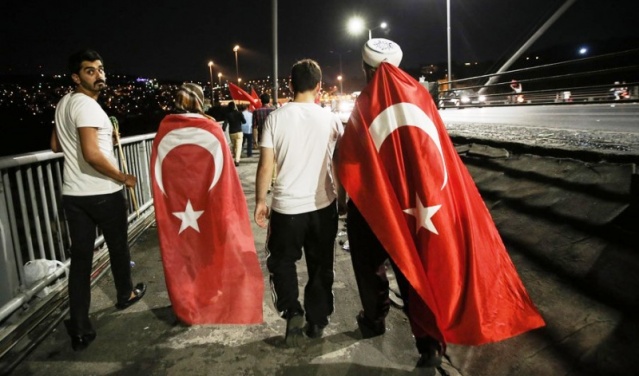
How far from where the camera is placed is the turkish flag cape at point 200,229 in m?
3.15

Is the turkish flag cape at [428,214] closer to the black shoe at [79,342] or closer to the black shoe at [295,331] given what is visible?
the black shoe at [295,331]

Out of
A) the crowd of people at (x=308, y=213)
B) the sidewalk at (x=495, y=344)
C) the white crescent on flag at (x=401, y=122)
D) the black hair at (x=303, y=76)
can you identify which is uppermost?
the black hair at (x=303, y=76)

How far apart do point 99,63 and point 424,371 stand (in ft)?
10.9

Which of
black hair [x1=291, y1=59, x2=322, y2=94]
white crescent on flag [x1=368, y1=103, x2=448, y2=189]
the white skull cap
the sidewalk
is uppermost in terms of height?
the white skull cap

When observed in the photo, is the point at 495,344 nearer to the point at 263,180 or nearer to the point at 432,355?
the point at 432,355

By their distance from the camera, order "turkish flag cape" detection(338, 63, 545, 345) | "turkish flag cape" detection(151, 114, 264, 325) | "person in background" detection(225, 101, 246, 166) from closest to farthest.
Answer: "turkish flag cape" detection(338, 63, 545, 345), "turkish flag cape" detection(151, 114, 264, 325), "person in background" detection(225, 101, 246, 166)

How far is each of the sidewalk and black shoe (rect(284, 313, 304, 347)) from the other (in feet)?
0.21

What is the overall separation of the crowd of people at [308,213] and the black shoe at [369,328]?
0.05ft

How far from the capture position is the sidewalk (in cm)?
257

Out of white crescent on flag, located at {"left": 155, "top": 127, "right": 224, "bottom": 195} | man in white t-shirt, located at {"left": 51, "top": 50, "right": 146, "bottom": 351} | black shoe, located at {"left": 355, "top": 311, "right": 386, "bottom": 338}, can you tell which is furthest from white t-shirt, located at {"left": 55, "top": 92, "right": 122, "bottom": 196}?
black shoe, located at {"left": 355, "top": 311, "right": 386, "bottom": 338}

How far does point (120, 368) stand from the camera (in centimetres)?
267

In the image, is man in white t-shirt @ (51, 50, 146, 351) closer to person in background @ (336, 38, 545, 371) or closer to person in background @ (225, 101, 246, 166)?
person in background @ (336, 38, 545, 371)

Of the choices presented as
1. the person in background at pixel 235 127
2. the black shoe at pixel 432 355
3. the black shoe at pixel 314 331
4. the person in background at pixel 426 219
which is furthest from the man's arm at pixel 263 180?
the person in background at pixel 235 127

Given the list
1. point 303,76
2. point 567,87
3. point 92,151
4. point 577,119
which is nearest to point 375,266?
point 303,76
